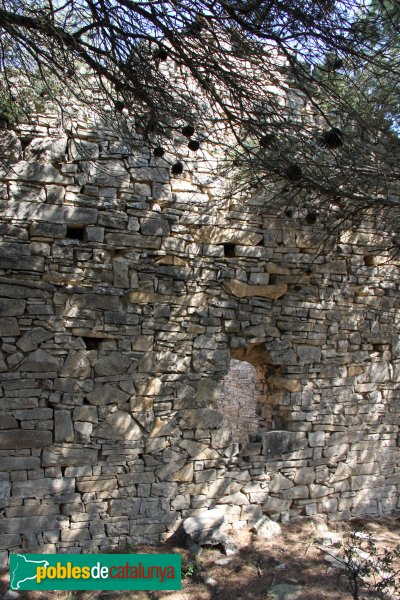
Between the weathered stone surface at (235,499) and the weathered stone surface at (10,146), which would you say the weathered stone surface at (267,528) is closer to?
the weathered stone surface at (235,499)

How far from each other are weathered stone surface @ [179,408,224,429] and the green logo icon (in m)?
1.17

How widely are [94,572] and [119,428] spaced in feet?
3.93

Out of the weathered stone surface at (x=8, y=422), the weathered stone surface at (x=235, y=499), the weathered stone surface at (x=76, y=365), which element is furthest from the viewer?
the weathered stone surface at (x=235, y=499)

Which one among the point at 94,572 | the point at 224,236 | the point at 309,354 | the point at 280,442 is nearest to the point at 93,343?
the point at 224,236

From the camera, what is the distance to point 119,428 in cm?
495

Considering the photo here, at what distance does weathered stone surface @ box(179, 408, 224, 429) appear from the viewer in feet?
17.2

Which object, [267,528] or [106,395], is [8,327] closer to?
[106,395]

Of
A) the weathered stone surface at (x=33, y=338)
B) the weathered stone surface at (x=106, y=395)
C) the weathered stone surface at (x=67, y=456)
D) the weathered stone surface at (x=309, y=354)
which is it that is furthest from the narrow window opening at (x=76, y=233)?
the weathered stone surface at (x=309, y=354)

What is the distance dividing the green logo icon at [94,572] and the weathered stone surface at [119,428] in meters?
1.00

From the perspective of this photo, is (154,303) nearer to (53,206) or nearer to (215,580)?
(53,206)

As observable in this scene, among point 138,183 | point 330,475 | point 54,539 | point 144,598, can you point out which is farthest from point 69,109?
point 330,475

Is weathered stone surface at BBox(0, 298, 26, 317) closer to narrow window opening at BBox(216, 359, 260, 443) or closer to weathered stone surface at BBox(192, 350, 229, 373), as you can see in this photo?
weathered stone surface at BBox(192, 350, 229, 373)

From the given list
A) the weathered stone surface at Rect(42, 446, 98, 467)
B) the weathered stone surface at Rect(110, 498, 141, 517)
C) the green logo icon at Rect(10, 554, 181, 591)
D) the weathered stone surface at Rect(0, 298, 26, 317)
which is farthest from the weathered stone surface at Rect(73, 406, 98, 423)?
the green logo icon at Rect(10, 554, 181, 591)

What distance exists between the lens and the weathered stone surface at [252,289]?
546cm
